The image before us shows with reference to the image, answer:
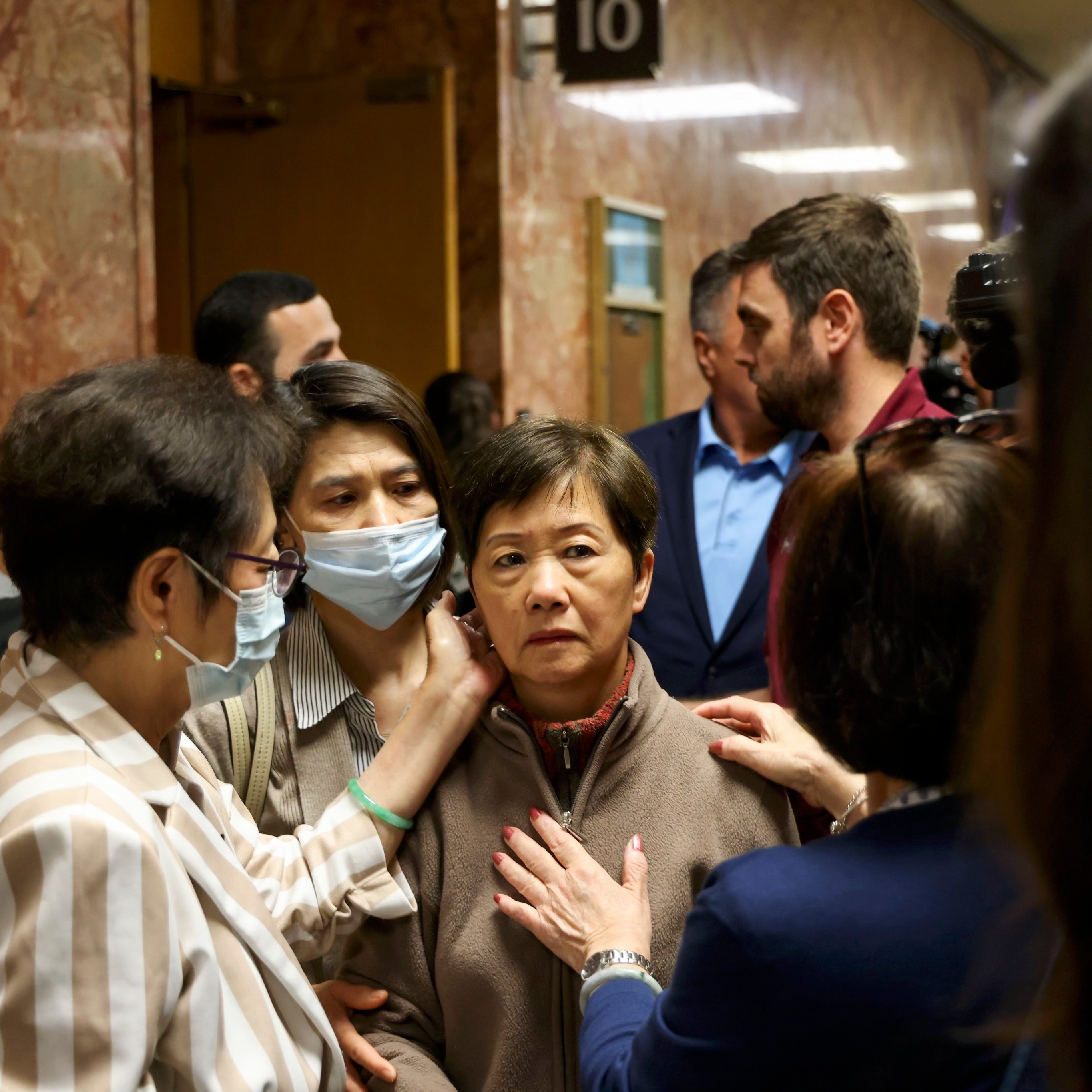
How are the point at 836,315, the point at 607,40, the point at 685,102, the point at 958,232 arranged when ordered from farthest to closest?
the point at 958,232 → the point at 685,102 → the point at 607,40 → the point at 836,315

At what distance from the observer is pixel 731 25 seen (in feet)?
23.6

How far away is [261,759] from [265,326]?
5.40 feet

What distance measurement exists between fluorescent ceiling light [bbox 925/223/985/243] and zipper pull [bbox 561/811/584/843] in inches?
395

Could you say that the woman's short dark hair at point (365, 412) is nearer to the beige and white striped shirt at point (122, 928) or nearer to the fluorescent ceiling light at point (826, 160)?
the beige and white striped shirt at point (122, 928)

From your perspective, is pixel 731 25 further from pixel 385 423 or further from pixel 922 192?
pixel 385 423

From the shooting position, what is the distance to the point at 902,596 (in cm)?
111

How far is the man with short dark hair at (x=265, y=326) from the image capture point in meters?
3.23

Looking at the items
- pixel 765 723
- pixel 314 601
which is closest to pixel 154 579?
pixel 314 601

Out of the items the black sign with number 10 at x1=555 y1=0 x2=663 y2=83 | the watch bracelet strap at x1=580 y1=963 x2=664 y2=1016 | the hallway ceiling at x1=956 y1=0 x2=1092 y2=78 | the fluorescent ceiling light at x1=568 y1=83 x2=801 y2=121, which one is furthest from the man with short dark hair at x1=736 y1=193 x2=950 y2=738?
the hallway ceiling at x1=956 y1=0 x2=1092 y2=78

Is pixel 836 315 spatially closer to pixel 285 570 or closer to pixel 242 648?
pixel 285 570

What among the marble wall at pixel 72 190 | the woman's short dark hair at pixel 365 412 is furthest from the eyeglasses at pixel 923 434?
the marble wall at pixel 72 190

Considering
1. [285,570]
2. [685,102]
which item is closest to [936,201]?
[685,102]

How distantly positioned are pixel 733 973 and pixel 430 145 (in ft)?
14.2

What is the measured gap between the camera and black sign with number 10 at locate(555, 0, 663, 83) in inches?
189
